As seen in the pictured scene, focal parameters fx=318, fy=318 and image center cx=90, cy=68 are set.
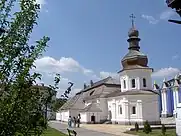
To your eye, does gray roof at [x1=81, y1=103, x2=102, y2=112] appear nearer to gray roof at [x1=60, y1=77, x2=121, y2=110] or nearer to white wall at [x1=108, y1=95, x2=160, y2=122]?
gray roof at [x1=60, y1=77, x2=121, y2=110]

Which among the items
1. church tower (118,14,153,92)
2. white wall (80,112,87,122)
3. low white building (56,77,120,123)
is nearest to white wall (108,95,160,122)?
church tower (118,14,153,92)

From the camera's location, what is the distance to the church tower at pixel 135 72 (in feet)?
183

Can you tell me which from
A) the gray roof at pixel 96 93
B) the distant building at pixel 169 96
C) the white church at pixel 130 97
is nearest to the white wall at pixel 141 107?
the white church at pixel 130 97

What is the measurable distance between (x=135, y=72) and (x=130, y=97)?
17.6 feet

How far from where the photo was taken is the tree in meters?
3.32

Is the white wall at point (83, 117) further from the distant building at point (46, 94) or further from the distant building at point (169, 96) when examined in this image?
the distant building at point (46, 94)

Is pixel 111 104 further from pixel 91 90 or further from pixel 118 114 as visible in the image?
pixel 91 90

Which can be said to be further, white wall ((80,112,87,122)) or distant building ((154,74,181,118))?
white wall ((80,112,87,122))

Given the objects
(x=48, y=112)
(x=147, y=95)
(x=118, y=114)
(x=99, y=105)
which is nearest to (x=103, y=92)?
(x=99, y=105)

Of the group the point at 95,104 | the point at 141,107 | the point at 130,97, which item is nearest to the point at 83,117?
the point at 95,104

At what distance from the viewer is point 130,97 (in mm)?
52875

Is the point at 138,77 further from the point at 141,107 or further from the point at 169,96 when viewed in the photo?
the point at 169,96

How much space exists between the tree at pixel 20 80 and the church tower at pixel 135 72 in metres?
52.8

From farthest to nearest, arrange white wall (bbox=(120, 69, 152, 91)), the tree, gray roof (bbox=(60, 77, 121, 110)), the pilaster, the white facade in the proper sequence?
gray roof (bbox=(60, 77, 121, 110)), white wall (bbox=(120, 69, 152, 91)), the pilaster, the white facade, the tree
